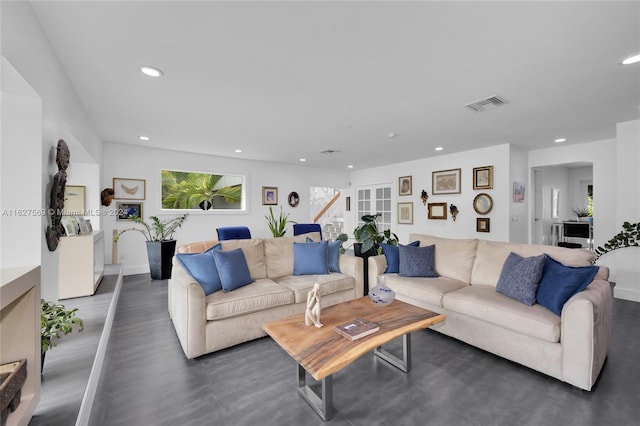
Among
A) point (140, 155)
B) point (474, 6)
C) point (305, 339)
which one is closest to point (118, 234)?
point (140, 155)

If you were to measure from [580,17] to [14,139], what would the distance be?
3586mm

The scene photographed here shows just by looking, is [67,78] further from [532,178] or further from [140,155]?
[532,178]

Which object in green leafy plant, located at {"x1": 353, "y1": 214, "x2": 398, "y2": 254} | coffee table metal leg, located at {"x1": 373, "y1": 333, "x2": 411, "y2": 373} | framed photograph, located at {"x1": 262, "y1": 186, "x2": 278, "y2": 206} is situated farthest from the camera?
framed photograph, located at {"x1": 262, "y1": 186, "x2": 278, "y2": 206}

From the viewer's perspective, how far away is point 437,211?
5.87m

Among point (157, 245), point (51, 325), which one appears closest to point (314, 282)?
point (51, 325)

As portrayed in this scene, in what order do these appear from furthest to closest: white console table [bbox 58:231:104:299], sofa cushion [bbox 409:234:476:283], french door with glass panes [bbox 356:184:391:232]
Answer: french door with glass panes [bbox 356:184:391:232] → white console table [bbox 58:231:104:299] → sofa cushion [bbox 409:234:476:283]

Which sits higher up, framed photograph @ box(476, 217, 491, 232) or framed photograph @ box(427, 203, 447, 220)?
framed photograph @ box(427, 203, 447, 220)

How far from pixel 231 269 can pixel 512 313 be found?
2368 millimetres

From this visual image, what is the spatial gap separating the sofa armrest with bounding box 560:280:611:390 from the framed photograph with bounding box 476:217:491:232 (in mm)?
3350

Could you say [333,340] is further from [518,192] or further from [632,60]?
[518,192]

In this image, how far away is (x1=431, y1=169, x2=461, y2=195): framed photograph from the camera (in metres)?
5.50

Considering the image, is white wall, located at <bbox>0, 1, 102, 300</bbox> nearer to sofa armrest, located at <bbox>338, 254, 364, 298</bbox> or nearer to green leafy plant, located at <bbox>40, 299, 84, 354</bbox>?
green leafy plant, located at <bbox>40, 299, 84, 354</bbox>

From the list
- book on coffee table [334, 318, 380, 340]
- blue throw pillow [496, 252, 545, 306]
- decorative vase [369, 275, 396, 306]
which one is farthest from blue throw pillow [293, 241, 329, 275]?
blue throw pillow [496, 252, 545, 306]

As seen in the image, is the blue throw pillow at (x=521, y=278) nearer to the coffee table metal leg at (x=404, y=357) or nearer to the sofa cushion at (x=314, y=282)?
the coffee table metal leg at (x=404, y=357)
